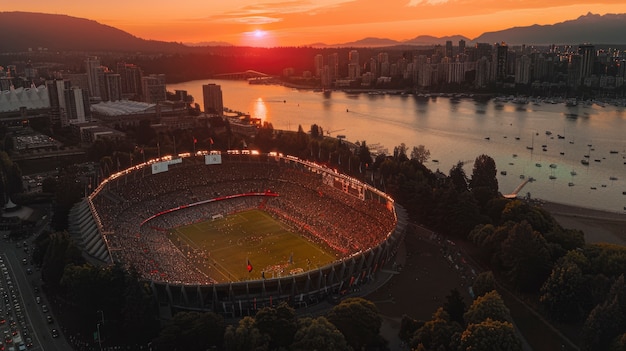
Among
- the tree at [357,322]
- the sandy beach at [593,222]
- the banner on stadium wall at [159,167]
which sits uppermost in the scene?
the banner on stadium wall at [159,167]

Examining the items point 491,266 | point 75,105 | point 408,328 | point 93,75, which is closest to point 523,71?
point 93,75

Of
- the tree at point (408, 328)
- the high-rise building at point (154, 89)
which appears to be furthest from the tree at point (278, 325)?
the high-rise building at point (154, 89)

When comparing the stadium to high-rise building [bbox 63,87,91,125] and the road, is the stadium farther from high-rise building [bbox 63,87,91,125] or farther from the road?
high-rise building [bbox 63,87,91,125]

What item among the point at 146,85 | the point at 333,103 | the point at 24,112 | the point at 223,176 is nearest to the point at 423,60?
the point at 333,103

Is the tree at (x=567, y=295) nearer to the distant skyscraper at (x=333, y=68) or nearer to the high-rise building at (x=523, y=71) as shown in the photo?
the high-rise building at (x=523, y=71)

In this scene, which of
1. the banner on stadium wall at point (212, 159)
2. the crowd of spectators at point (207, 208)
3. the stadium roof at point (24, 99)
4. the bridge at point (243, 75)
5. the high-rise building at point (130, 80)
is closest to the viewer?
the crowd of spectators at point (207, 208)

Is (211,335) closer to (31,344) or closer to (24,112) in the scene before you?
(31,344)
